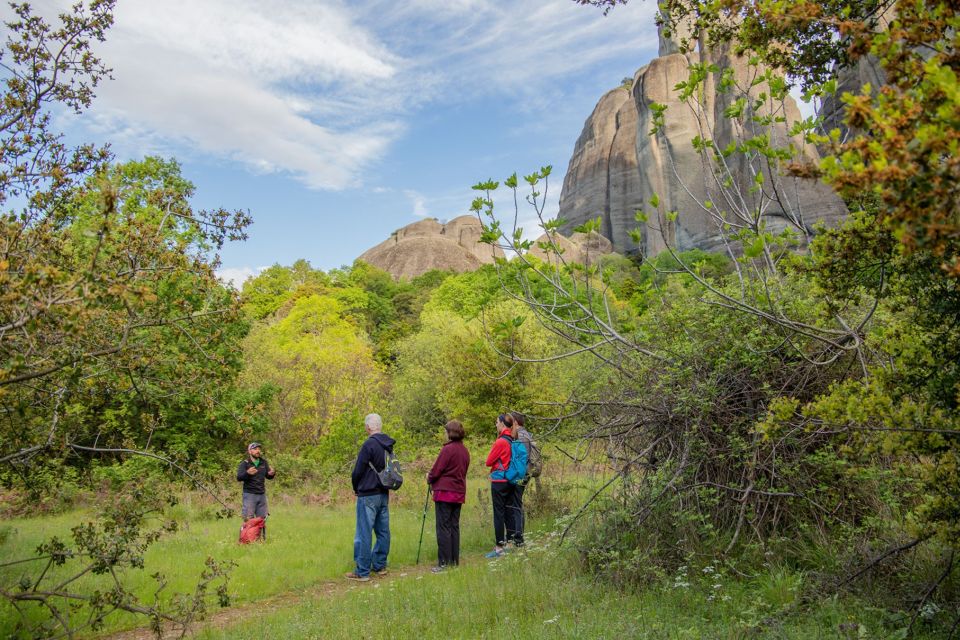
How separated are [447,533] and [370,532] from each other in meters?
1.00

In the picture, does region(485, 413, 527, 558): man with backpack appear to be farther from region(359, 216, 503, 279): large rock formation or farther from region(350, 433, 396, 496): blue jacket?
region(359, 216, 503, 279): large rock formation

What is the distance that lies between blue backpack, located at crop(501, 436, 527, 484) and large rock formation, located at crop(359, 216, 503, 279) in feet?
211

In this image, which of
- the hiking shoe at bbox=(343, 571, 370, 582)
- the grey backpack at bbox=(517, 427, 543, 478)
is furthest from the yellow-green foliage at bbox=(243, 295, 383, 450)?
the hiking shoe at bbox=(343, 571, 370, 582)

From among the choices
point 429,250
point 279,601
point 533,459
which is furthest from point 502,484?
point 429,250

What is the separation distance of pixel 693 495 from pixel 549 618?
6.63 ft

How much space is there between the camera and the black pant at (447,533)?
8.39m

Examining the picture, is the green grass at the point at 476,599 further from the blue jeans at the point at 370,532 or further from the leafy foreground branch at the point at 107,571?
the leafy foreground branch at the point at 107,571

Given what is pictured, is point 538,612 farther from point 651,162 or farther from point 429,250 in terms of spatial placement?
point 429,250

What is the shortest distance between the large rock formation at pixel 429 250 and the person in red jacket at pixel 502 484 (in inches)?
2529

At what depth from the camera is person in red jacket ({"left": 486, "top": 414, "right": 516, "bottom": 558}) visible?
8.77 metres

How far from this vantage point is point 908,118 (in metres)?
2.08

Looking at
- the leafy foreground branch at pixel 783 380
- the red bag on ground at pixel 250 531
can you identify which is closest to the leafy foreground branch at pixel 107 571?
the leafy foreground branch at pixel 783 380

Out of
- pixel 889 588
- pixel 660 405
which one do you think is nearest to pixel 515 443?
pixel 660 405

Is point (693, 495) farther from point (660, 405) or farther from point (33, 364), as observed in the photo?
point (33, 364)
